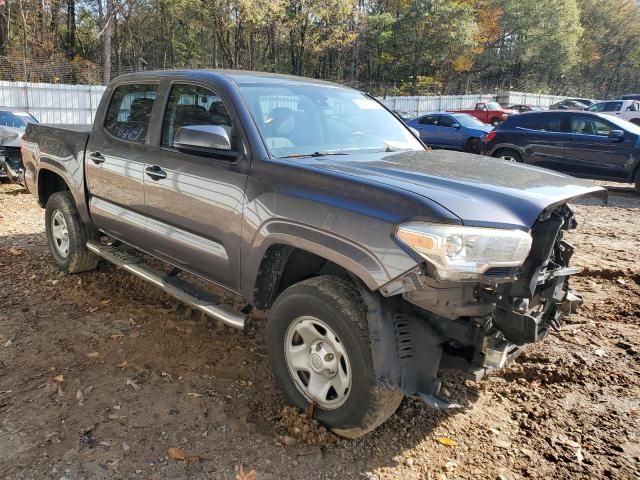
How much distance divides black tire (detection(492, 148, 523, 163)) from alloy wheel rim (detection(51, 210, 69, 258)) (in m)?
9.86

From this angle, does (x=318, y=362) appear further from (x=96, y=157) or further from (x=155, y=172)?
(x=96, y=157)

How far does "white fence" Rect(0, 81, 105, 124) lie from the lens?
19859 millimetres

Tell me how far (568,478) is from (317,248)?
1692 millimetres

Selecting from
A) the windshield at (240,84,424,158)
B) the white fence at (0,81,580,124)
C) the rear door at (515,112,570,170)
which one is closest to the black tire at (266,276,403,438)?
the windshield at (240,84,424,158)

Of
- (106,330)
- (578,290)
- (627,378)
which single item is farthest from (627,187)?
(106,330)

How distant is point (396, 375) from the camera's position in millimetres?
2455

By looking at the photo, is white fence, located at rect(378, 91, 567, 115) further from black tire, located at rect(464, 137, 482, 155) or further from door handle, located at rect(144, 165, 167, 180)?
door handle, located at rect(144, 165, 167, 180)

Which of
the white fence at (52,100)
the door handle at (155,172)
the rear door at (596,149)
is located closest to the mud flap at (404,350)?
the door handle at (155,172)

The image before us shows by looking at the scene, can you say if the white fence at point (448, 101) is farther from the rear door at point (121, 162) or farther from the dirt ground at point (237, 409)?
the dirt ground at point (237, 409)

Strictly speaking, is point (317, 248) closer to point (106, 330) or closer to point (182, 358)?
point (182, 358)

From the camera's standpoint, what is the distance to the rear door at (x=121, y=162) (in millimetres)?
4008

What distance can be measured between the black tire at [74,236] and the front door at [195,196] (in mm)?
1384

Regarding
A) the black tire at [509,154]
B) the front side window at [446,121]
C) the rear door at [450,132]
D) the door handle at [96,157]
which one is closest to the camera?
the door handle at [96,157]

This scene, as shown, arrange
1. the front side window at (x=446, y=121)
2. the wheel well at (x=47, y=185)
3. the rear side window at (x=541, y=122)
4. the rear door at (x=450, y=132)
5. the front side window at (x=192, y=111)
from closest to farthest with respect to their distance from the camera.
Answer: the front side window at (x=192, y=111), the wheel well at (x=47, y=185), the rear side window at (x=541, y=122), the rear door at (x=450, y=132), the front side window at (x=446, y=121)
